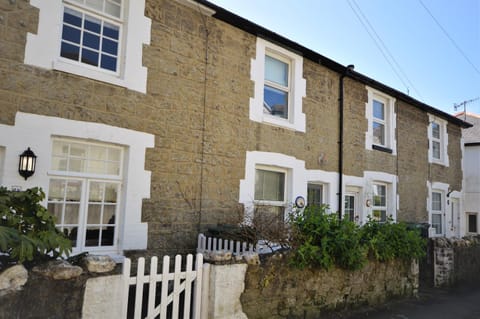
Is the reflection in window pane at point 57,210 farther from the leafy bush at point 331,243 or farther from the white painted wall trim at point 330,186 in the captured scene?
the white painted wall trim at point 330,186

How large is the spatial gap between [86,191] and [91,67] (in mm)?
1984

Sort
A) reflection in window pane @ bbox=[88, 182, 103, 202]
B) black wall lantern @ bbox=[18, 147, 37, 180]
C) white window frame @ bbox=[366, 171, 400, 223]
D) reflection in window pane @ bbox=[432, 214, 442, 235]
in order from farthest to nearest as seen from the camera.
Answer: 1. reflection in window pane @ bbox=[432, 214, 442, 235]
2. white window frame @ bbox=[366, 171, 400, 223]
3. reflection in window pane @ bbox=[88, 182, 103, 202]
4. black wall lantern @ bbox=[18, 147, 37, 180]

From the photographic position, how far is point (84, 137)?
6.11 m

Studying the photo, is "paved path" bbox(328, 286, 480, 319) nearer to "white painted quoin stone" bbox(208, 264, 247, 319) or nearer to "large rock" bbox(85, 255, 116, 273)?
"white painted quoin stone" bbox(208, 264, 247, 319)

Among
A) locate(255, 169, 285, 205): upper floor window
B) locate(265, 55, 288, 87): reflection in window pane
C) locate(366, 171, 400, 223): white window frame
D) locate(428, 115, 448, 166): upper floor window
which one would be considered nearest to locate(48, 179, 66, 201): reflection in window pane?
locate(255, 169, 285, 205): upper floor window

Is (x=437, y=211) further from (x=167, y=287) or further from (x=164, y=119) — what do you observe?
(x=167, y=287)

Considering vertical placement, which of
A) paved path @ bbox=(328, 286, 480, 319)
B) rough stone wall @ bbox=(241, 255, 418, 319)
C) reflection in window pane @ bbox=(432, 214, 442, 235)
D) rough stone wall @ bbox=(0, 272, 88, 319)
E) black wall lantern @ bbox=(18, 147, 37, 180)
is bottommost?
paved path @ bbox=(328, 286, 480, 319)

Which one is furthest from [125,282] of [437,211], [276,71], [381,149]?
[437,211]

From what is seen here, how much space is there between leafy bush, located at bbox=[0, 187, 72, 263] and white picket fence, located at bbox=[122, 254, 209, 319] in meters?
0.74

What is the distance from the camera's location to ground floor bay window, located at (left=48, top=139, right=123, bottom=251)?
6070 millimetres

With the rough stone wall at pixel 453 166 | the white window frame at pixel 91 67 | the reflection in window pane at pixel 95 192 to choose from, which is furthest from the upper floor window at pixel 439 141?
the reflection in window pane at pixel 95 192

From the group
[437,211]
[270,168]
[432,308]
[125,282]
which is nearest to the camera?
[125,282]

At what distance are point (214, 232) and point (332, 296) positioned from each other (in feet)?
7.74

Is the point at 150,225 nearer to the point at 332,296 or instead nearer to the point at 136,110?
the point at 136,110
